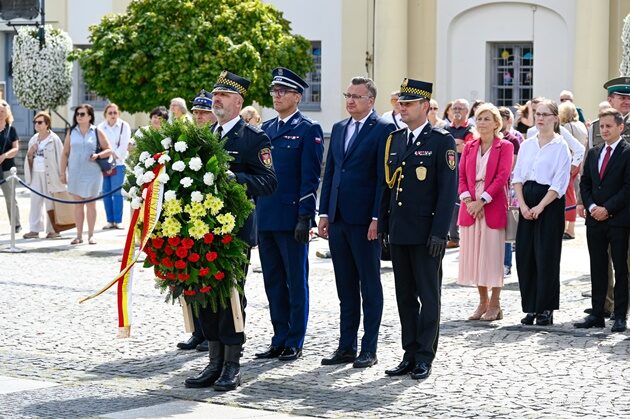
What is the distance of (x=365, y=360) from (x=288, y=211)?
1.27 m

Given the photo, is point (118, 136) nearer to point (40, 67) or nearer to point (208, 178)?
point (208, 178)

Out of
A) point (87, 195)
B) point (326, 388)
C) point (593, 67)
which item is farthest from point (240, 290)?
point (593, 67)

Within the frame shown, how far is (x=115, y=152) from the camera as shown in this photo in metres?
20.8

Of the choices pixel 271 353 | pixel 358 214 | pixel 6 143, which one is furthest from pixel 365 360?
pixel 6 143

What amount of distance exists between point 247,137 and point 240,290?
104 cm

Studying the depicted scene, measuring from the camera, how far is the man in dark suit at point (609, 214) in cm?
1194

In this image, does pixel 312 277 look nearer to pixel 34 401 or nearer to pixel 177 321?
pixel 177 321

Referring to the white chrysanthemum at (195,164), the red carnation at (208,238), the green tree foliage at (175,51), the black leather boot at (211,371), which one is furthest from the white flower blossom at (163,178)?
the green tree foliage at (175,51)

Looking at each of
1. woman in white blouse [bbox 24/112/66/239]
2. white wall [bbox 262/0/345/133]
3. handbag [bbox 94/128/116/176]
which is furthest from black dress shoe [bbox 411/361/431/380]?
white wall [bbox 262/0/345/133]

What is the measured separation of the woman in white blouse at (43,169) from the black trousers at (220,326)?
10.8 meters

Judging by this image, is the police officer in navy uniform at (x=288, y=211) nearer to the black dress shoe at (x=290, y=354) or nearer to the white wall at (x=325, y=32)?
the black dress shoe at (x=290, y=354)

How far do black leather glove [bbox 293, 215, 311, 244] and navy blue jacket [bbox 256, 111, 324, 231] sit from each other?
0.32ft

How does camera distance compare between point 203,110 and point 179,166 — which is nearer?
point 179,166

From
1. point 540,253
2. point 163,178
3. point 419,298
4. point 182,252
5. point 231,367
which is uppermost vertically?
point 163,178
